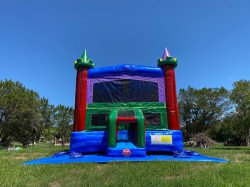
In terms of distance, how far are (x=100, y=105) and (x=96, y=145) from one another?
2165 millimetres

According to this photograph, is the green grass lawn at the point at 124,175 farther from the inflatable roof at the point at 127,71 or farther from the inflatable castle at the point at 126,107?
the inflatable roof at the point at 127,71

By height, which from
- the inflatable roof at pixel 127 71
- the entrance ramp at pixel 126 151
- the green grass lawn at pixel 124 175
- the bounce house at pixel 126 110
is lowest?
the green grass lawn at pixel 124 175

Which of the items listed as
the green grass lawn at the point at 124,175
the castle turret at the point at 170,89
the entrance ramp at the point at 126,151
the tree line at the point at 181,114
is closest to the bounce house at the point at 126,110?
the castle turret at the point at 170,89

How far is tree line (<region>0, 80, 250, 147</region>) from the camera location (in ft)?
98.4

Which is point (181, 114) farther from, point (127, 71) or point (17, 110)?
point (127, 71)

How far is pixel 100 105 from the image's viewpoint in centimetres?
1348

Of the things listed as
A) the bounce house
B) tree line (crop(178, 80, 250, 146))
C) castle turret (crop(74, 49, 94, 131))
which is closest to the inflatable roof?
the bounce house

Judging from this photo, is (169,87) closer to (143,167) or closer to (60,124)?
(143,167)

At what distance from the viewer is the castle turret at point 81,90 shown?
12977 millimetres

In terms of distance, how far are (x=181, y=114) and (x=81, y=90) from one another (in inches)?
1345

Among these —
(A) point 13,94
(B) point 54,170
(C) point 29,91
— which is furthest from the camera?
(C) point 29,91

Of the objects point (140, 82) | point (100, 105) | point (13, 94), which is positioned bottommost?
point (100, 105)

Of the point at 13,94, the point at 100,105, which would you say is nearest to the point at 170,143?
the point at 100,105

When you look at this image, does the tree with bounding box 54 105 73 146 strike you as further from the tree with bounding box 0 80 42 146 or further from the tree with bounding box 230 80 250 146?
the tree with bounding box 230 80 250 146
